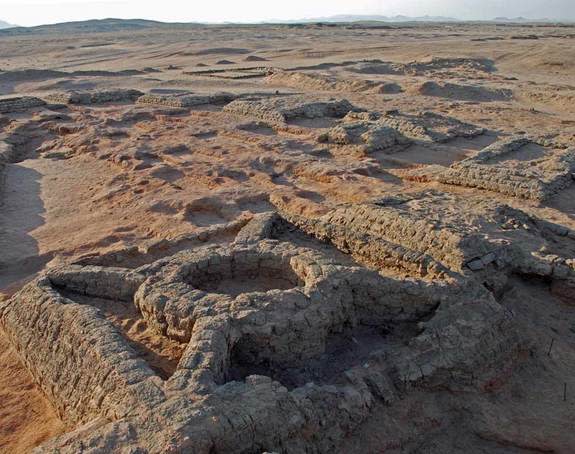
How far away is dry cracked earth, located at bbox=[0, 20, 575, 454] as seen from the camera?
12.5 ft

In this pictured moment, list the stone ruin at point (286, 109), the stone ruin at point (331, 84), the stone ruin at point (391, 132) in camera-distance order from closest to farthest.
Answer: the stone ruin at point (391, 132)
the stone ruin at point (286, 109)
the stone ruin at point (331, 84)

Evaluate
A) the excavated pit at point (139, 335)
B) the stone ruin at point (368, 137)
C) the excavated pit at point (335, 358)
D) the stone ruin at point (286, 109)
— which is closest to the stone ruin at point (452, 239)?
the excavated pit at point (335, 358)

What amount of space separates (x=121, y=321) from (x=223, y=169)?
18.6 ft

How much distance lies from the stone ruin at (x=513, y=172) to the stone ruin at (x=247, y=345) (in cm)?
408

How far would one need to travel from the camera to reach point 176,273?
16.7ft

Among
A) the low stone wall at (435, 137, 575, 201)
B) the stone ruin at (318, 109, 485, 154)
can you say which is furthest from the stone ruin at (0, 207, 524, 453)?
the stone ruin at (318, 109, 485, 154)

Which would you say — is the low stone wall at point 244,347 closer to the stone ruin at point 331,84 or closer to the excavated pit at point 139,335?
the excavated pit at point 139,335

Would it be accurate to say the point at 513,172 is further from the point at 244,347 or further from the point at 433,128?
the point at 244,347

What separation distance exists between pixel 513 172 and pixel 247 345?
6.50 meters

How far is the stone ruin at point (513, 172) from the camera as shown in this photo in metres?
8.59

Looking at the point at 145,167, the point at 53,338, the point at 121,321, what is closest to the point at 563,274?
the point at 121,321

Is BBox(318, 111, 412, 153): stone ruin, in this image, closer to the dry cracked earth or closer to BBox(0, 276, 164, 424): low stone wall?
the dry cracked earth

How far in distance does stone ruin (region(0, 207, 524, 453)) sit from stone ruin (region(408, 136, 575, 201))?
408cm

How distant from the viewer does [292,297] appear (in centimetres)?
459
